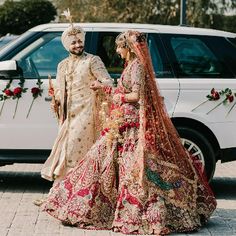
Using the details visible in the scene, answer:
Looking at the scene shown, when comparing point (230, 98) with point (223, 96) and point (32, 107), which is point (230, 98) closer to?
point (223, 96)

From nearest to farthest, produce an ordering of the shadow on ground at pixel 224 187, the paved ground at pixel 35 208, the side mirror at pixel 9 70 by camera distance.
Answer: the paved ground at pixel 35 208 < the side mirror at pixel 9 70 < the shadow on ground at pixel 224 187

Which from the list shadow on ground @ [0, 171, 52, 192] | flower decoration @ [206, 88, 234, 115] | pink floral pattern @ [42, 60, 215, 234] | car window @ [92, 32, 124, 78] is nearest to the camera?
pink floral pattern @ [42, 60, 215, 234]

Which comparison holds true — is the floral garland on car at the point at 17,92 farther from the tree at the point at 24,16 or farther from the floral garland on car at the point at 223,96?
the tree at the point at 24,16

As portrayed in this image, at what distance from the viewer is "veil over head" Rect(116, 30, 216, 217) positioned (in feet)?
28.1

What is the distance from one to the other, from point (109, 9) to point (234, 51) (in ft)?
68.1

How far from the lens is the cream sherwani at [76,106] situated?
367 inches

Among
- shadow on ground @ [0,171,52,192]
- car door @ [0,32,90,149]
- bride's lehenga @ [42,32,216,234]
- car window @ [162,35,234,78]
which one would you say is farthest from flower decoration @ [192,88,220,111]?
shadow on ground @ [0,171,52,192]

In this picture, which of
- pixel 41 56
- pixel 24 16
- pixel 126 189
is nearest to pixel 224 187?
pixel 41 56

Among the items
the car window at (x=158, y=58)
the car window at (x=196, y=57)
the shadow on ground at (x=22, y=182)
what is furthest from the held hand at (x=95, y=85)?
the shadow on ground at (x=22, y=182)

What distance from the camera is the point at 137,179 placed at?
8555 millimetres

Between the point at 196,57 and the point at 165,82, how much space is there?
1.77 feet

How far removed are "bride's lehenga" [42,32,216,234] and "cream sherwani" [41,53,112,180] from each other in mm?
443

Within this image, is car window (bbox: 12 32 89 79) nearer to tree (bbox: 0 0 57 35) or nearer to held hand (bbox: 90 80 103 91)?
held hand (bbox: 90 80 103 91)

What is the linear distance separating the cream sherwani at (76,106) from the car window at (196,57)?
182 cm
